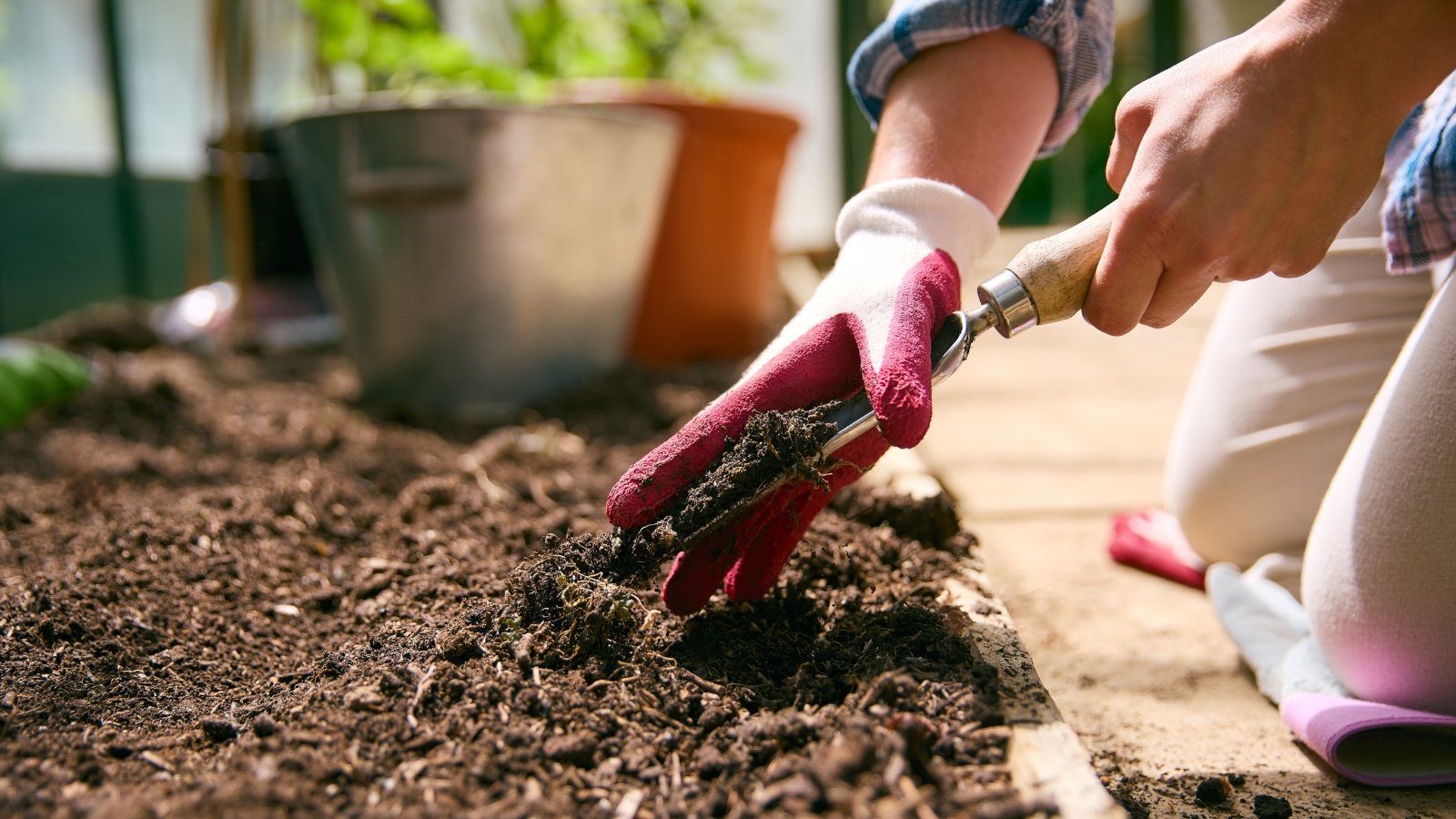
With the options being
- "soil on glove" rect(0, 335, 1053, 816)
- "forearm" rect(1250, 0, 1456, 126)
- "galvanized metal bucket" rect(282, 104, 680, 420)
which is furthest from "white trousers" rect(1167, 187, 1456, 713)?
"galvanized metal bucket" rect(282, 104, 680, 420)

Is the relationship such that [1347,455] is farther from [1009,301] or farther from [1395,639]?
[1009,301]

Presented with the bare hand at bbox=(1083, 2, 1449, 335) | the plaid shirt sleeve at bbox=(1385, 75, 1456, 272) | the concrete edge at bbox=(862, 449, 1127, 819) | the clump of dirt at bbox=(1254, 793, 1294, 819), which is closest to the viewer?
the concrete edge at bbox=(862, 449, 1127, 819)

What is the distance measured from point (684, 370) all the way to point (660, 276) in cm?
41

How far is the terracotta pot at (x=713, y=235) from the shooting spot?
10.6ft

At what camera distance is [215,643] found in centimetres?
116

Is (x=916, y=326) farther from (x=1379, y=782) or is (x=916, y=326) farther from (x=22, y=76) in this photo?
(x=22, y=76)

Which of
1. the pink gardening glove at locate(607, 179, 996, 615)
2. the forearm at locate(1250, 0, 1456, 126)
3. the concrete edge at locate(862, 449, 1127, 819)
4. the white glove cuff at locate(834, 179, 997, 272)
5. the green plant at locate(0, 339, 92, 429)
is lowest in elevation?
the green plant at locate(0, 339, 92, 429)

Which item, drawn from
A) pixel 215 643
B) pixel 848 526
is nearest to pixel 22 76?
pixel 215 643

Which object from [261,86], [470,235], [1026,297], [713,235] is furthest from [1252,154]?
[261,86]

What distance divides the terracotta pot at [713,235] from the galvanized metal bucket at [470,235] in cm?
48

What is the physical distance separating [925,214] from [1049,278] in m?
0.21

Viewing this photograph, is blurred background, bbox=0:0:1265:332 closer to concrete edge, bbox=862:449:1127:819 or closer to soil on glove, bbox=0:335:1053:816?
soil on glove, bbox=0:335:1053:816

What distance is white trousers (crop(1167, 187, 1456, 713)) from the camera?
1.05 meters

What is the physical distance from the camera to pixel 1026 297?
97 cm
